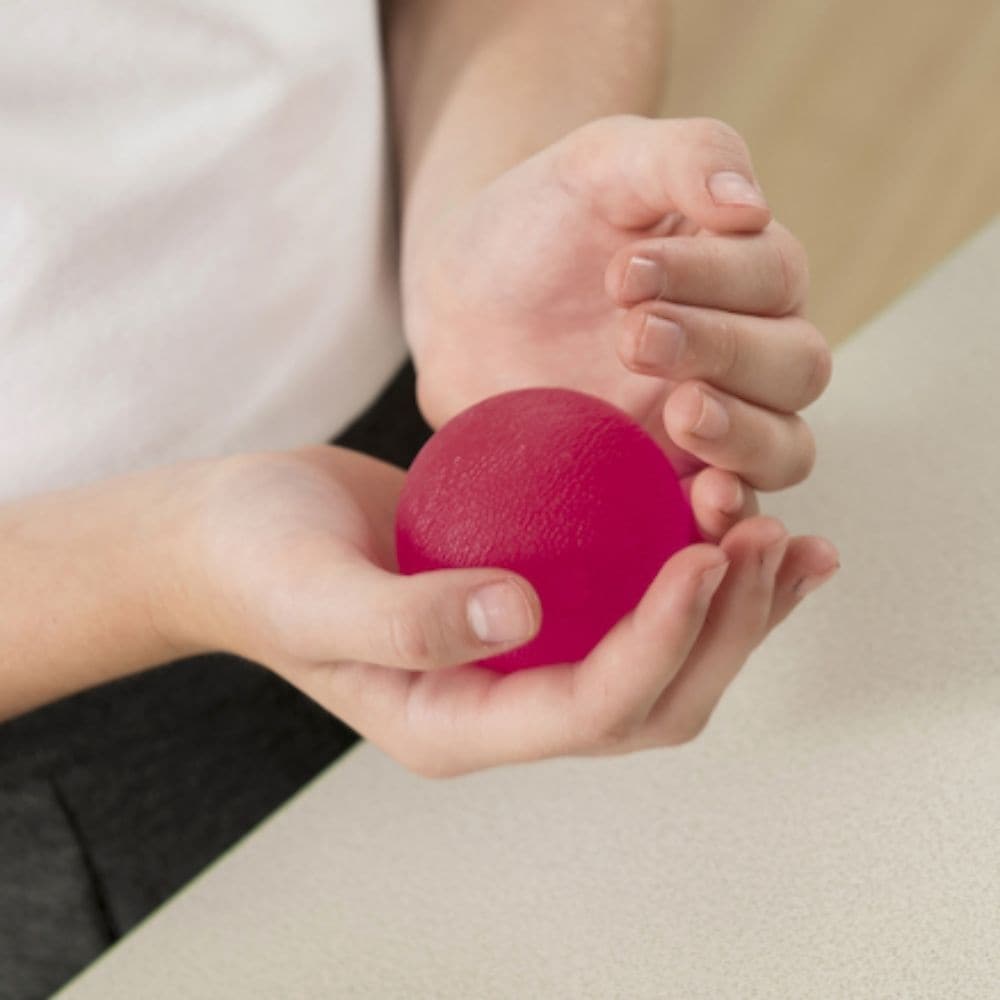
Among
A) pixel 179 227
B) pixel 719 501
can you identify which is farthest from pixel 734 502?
pixel 179 227

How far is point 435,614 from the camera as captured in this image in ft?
1.65

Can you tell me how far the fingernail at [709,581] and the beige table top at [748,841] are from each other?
130 mm

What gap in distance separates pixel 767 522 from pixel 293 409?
1.33ft

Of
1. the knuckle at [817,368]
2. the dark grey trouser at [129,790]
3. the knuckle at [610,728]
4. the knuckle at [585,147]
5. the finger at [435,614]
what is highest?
the knuckle at [585,147]

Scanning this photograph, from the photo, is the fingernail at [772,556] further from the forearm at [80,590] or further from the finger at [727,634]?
the forearm at [80,590]

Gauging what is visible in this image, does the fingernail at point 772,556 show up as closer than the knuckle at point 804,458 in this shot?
Yes

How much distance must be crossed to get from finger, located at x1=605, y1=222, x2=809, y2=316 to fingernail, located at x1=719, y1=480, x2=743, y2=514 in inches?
3.3

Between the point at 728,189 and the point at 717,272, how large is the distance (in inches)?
1.5

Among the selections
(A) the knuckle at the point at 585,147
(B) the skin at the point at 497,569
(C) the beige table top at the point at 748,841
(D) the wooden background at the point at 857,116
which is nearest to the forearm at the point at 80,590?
(B) the skin at the point at 497,569

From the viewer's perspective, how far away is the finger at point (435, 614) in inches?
19.9

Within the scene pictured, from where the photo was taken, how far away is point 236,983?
601 mm

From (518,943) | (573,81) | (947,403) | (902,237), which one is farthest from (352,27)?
(902,237)

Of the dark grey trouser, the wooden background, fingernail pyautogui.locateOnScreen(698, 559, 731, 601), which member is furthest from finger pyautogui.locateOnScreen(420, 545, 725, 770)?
the wooden background

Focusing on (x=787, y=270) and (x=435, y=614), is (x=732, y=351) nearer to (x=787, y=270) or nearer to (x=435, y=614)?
(x=787, y=270)
